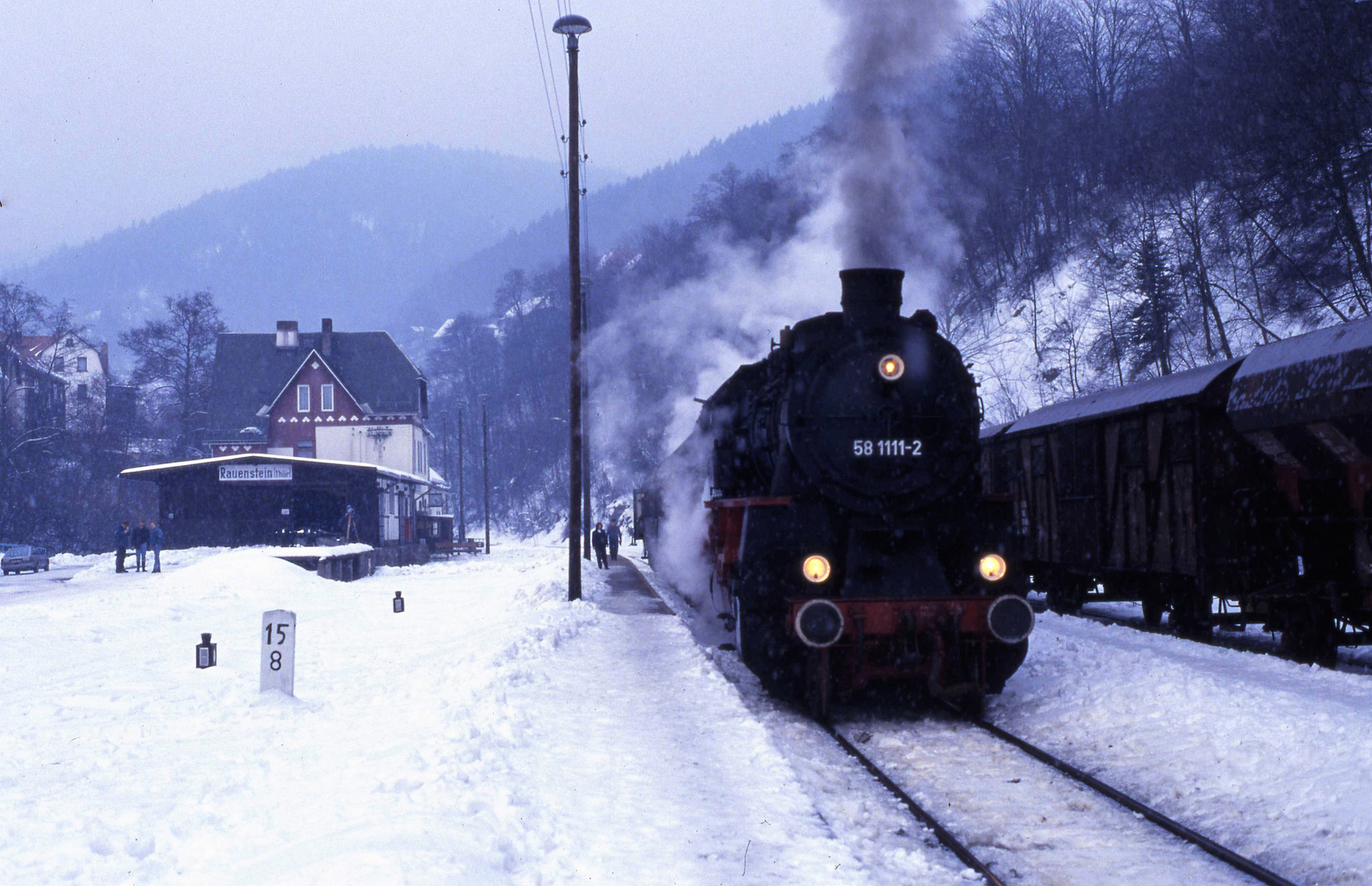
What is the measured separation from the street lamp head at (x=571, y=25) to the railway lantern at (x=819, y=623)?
555 inches

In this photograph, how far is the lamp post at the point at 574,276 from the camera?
1922 cm

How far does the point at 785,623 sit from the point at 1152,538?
6.78m

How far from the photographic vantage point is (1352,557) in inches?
426

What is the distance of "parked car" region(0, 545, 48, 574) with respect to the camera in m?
38.4

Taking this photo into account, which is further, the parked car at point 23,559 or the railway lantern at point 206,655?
the parked car at point 23,559

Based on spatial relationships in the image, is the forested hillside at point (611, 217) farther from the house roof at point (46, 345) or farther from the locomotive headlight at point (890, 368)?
the locomotive headlight at point (890, 368)

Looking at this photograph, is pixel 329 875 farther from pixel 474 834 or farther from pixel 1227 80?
pixel 1227 80

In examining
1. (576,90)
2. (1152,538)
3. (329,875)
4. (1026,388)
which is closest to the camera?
(329,875)

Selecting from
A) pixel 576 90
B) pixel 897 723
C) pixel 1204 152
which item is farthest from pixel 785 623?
pixel 1204 152

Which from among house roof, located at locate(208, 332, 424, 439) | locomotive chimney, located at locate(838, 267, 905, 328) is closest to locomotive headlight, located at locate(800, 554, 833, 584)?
locomotive chimney, located at locate(838, 267, 905, 328)

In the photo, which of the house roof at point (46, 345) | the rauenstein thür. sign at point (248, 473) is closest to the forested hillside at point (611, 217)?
the house roof at point (46, 345)

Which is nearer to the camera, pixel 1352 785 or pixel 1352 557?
pixel 1352 785

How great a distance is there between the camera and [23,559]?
3862 centimetres

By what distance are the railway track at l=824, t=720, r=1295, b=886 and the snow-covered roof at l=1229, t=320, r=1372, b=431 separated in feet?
15.9
